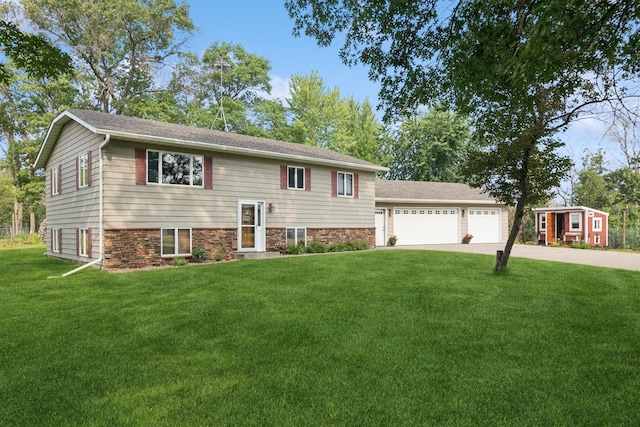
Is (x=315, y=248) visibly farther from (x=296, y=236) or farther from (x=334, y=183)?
(x=334, y=183)

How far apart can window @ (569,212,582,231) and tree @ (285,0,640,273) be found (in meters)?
16.6

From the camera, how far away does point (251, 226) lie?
14.3 metres

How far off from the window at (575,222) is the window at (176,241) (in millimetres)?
21123

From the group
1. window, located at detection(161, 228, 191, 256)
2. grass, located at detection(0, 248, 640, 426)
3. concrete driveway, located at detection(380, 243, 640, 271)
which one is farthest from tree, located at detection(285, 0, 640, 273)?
window, located at detection(161, 228, 191, 256)

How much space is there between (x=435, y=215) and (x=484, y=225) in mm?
3786

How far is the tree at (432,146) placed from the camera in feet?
110

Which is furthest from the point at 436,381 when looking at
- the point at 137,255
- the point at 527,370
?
the point at 137,255

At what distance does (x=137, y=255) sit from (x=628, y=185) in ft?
120

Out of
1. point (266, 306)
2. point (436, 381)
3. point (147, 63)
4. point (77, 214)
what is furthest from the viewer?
point (147, 63)

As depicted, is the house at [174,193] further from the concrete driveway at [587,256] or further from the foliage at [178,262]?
the concrete driveway at [587,256]

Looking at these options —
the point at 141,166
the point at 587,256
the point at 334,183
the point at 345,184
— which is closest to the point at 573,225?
the point at 587,256

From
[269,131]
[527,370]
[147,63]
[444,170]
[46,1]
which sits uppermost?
[46,1]

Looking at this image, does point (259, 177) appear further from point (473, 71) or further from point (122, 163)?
point (473, 71)

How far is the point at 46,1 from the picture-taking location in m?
23.2
